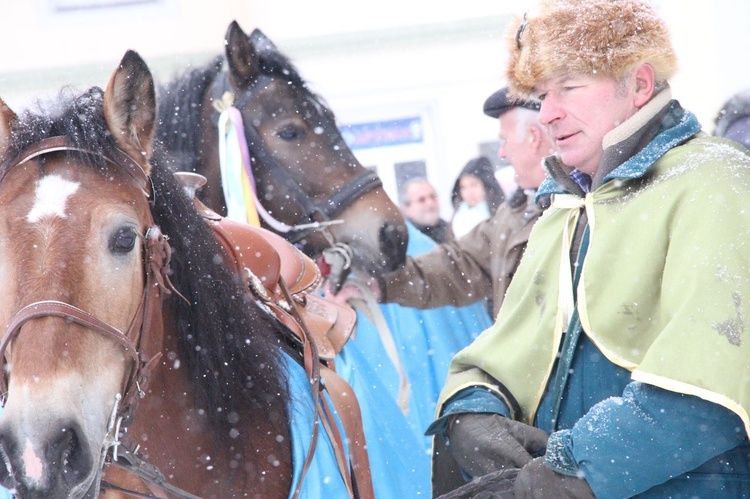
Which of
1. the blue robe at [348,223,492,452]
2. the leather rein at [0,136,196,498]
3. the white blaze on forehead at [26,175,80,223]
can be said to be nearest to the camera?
the leather rein at [0,136,196,498]

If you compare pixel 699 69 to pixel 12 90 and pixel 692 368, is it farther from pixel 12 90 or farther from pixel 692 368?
pixel 692 368

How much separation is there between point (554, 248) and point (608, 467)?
22.3 inches

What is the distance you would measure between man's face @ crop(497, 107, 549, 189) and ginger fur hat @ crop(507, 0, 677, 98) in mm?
2078

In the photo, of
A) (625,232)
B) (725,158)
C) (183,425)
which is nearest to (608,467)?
(625,232)

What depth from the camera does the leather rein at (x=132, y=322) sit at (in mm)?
1695

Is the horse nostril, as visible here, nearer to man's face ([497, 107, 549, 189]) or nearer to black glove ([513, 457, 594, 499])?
man's face ([497, 107, 549, 189])

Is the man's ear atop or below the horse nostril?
atop

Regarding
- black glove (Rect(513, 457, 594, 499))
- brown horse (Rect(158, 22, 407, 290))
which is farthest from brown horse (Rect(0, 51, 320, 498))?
brown horse (Rect(158, 22, 407, 290))

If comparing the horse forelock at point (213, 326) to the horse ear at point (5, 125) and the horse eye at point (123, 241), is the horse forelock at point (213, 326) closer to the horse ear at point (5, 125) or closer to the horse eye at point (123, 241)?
the horse eye at point (123, 241)

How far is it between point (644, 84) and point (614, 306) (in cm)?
49

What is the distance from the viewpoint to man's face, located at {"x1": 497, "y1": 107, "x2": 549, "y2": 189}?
4055mm

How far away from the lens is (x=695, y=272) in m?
1.63

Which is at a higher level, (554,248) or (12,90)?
(12,90)

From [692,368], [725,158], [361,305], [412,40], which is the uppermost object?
[412,40]
